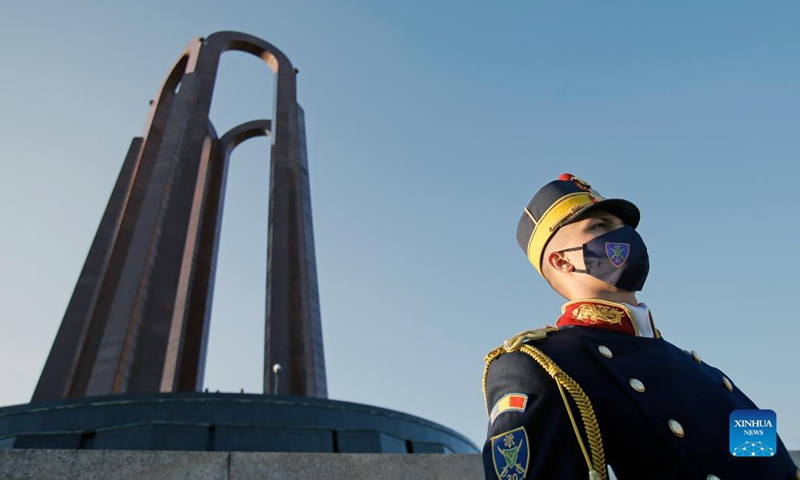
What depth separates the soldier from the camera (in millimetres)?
1683

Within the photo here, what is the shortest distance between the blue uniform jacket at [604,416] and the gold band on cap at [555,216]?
44 centimetres

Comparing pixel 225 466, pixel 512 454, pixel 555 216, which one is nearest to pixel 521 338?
pixel 512 454

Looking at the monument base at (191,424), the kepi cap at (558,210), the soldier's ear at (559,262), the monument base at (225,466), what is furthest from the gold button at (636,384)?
the monument base at (191,424)

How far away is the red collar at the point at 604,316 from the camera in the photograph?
2.09m

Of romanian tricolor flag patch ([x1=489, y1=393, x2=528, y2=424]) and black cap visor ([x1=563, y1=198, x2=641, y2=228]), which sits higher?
black cap visor ([x1=563, y1=198, x2=641, y2=228])

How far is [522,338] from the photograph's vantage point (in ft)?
6.53

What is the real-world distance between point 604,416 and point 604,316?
442 mm

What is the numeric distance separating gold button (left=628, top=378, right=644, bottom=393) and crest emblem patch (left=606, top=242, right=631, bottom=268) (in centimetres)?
44

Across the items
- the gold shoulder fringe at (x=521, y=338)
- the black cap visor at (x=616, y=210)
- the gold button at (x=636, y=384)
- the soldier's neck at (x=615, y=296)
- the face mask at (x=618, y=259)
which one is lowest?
the gold button at (x=636, y=384)

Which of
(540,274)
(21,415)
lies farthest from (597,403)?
(21,415)

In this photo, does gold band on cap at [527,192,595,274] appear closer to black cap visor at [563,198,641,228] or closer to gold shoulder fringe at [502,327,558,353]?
black cap visor at [563,198,641,228]

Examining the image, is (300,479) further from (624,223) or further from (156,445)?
(156,445)

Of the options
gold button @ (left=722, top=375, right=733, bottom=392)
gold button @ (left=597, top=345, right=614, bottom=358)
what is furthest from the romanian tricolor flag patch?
gold button @ (left=722, top=375, right=733, bottom=392)

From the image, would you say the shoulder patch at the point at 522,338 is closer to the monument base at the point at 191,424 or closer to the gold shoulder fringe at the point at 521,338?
the gold shoulder fringe at the point at 521,338
